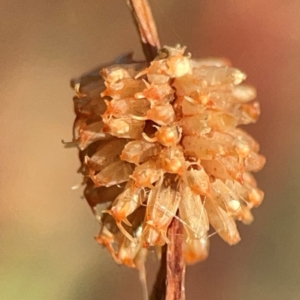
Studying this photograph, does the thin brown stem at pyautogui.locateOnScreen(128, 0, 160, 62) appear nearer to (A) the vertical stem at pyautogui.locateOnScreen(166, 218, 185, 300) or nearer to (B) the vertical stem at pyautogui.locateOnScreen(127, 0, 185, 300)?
(B) the vertical stem at pyautogui.locateOnScreen(127, 0, 185, 300)

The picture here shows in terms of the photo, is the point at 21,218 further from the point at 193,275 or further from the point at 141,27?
the point at 141,27

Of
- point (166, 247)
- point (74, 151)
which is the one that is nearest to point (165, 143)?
point (166, 247)

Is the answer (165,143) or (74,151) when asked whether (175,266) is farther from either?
(74,151)

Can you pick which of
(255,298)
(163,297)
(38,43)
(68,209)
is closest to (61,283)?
(68,209)

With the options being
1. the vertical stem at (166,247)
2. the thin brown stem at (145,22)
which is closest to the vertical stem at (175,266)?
the vertical stem at (166,247)

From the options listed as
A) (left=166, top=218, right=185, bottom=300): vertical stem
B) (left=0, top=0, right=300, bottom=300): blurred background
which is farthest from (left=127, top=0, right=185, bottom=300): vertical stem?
(left=0, top=0, right=300, bottom=300): blurred background

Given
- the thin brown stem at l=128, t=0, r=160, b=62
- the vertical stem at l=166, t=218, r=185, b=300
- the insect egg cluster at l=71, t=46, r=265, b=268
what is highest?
the thin brown stem at l=128, t=0, r=160, b=62
